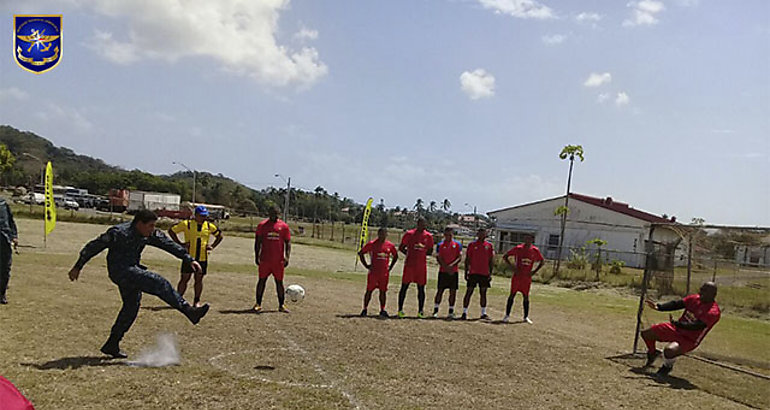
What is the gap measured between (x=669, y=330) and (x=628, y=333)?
4.92 meters

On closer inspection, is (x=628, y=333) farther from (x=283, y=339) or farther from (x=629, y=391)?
(x=283, y=339)

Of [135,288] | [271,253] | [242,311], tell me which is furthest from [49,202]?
[135,288]

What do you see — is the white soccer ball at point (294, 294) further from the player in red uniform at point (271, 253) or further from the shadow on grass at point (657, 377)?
the shadow on grass at point (657, 377)

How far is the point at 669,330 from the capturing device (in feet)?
32.3

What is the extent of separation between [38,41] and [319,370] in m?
8.27

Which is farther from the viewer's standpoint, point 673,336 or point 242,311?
point 242,311

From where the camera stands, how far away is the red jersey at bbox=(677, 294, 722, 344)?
9.42 meters

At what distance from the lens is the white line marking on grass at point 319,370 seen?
667cm

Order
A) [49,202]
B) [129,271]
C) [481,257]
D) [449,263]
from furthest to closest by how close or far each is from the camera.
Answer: [49,202] → [481,257] → [449,263] → [129,271]

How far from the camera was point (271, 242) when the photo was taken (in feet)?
40.4

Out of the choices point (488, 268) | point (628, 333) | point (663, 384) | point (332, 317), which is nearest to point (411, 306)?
point (488, 268)

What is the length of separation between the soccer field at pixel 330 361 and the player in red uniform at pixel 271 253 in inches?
21.1

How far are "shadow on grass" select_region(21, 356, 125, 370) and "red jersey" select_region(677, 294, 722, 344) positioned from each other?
8318 millimetres

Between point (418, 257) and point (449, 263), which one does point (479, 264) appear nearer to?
point (449, 263)
